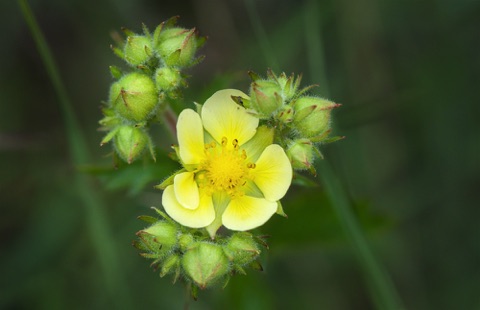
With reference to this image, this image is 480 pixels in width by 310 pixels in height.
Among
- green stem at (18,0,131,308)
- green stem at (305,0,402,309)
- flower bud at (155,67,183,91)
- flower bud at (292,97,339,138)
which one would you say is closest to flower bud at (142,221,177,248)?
flower bud at (155,67,183,91)

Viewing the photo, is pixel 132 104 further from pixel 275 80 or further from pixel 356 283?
pixel 356 283

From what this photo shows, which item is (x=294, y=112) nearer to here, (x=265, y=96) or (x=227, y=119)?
(x=265, y=96)

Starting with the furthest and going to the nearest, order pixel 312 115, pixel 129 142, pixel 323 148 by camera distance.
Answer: pixel 323 148 < pixel 129 142 < pixel 312 115

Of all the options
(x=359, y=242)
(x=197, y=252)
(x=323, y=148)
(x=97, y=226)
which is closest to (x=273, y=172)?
(x=197, y=252)

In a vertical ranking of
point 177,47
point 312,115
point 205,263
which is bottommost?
point 205,263

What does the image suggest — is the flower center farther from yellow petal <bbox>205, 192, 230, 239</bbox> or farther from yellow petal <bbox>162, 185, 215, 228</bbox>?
yellow petal <bbox>162, 185, 215, 228</bbox>

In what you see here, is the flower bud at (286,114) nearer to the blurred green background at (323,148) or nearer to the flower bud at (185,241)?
the flower bud at (185,241)

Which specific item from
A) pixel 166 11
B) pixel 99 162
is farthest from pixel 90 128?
pixel 166 11
